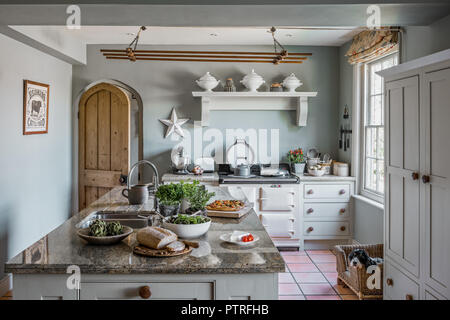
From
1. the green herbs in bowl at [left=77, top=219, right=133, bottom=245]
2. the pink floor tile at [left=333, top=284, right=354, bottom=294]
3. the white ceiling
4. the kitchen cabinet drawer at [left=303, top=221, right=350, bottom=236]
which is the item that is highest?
the white ceiling

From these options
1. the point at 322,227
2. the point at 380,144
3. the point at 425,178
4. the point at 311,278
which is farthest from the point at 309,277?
the point at 425,178

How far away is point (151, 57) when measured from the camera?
5.22 metres

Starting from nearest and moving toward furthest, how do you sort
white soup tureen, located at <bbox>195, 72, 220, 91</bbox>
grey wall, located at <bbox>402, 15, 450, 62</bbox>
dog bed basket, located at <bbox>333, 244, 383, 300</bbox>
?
grey wall, located at <bbox>402, 15, 450, 62</bbox> < dog bed basket, located at <bbox>333, 244, 383, 300</bbox> < white soup tureen, located at <bbox>195, 72, 220, 91</bbox>

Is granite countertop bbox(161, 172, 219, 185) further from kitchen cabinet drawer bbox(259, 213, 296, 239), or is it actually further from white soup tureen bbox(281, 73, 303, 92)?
white soup tureen bbox(281, 73, 303, 92)

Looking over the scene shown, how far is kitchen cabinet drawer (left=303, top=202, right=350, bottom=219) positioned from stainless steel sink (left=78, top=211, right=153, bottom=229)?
263cm

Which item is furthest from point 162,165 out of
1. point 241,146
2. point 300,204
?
point 300,204

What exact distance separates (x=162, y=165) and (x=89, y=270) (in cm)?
363

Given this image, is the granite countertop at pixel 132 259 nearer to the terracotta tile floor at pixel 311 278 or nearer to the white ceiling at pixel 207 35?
the terracotta tile floor at pixel 311 278

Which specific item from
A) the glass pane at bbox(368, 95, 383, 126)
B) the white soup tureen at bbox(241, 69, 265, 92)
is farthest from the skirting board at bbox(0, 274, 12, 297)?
the glass pane at bbox(368, 95, 383, 126)

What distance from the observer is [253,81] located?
5.02 m

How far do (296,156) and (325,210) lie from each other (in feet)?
2.64

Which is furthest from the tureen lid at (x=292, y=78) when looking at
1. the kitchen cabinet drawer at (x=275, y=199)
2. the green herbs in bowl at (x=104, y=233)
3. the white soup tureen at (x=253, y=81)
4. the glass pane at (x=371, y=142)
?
the green herbs in bowl at (x=104, y=233)

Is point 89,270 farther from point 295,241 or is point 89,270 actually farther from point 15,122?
point 295,241

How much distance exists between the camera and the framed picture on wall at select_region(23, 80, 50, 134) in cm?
394
